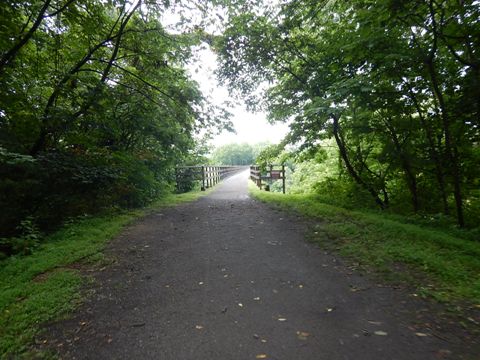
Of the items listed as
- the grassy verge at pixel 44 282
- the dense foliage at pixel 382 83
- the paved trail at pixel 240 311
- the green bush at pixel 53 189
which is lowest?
the paved trail at pixel 240 311

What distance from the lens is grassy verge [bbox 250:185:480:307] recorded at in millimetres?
2973

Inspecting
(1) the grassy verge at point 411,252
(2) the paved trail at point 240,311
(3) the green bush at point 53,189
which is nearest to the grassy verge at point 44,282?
(2) the paved trail at point 240,311

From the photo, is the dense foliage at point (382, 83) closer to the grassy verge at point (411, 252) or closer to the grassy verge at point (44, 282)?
the grassy verge at point (411, 252)

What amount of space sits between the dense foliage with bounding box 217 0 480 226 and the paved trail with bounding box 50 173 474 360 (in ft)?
9.05

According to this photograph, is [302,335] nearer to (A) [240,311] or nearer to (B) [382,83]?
(A) [240,311]

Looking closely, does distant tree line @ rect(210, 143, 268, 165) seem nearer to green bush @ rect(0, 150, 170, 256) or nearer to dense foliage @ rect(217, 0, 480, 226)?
dense foliage @ rect(217, 0, 480, 226)

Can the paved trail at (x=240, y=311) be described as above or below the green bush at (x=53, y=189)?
below

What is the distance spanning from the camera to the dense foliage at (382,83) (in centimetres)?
450

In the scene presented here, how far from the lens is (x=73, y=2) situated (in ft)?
18.4

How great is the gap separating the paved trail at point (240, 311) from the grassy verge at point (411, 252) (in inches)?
15.6

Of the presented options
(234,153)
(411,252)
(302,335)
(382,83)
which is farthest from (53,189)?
(234,153)

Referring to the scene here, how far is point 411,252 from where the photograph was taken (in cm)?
377

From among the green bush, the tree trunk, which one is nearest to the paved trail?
the green bush

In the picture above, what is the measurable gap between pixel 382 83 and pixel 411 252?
3.56 meters
